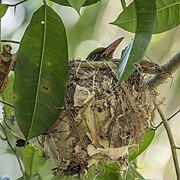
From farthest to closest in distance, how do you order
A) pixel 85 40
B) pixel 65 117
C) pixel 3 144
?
1. pixel 85 40
2. pixel 3 144
3. pixel 65 117

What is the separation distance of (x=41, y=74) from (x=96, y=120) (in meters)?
0.18

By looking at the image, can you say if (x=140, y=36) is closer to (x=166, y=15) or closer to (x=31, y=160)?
(x=166, y=15)

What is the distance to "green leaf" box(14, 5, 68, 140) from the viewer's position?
2.96 feet

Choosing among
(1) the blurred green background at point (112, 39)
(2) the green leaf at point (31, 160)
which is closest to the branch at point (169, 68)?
(2) the green leaf at point (31, 160)

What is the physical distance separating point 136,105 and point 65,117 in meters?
0.18

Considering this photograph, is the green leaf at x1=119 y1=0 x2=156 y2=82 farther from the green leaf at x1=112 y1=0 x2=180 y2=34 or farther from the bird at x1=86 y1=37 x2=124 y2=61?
the bird at x1=86 y1=37 x2=124 y2=61

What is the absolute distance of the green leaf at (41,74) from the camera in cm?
90

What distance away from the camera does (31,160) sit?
1.38 metres

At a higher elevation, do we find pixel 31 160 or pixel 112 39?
pixel 112 39

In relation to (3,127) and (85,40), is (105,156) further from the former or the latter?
(85,40)

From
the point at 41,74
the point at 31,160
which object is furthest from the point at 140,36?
the point at 31,160

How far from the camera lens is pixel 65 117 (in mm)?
1017

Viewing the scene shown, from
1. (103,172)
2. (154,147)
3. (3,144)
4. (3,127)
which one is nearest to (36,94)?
(103,172)

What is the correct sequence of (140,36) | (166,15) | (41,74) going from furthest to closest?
1. (166,15)
2. (41,74)
3. (140,36)
